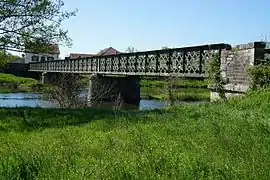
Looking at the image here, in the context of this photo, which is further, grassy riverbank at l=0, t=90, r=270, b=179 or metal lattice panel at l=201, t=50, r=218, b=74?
metal lattice panel at l=201, t=50, r=218, b=74

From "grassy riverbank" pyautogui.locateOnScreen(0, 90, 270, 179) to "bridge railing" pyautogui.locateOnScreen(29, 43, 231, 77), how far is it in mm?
10813

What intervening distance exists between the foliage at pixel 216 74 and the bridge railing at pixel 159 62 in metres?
0.49

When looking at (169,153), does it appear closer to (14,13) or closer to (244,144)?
(244,144)

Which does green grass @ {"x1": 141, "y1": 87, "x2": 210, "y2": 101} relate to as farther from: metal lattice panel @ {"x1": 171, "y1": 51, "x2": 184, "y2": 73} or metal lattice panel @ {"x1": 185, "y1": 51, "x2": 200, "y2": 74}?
metal lattice panel @ {"x1": 185, "y1": 51, "x2": 200, "y2": 74}

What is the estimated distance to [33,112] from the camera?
14.0 meters

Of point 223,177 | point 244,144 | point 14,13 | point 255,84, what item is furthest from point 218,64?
point 223,177

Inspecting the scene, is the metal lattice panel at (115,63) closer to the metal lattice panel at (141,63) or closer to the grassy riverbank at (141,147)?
the metal lattice panel at (141,63)

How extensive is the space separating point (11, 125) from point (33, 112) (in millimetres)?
2386

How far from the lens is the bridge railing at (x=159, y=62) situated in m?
23.8

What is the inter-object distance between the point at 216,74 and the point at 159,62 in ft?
39.1

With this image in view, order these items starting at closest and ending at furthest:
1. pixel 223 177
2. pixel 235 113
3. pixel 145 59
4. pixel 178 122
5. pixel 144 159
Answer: pixel 223 177
pixel 144 159
pixel 178 122
pixel 235 113
pixel 145 59

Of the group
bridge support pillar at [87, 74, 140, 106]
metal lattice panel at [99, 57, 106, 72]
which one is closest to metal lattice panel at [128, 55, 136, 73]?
bridge support pillar at [87, 74, 140, 106]

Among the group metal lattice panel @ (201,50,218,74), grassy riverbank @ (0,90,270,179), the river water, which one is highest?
metal lattice panel @ (201,50,218,74)

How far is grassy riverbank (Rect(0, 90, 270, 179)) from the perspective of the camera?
5.46 m
